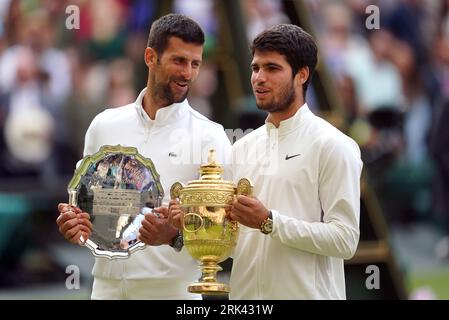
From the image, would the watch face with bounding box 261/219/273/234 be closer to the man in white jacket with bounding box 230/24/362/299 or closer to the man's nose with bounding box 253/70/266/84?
the man in white jacket with bounding box 230/24/362/299

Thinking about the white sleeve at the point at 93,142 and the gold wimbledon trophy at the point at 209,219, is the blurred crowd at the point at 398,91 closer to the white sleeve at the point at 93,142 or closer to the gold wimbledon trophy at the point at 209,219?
the white sleeve at the point at 93,142

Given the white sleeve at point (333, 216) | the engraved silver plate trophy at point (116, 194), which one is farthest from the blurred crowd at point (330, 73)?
the white sleeve at point (333, 216)

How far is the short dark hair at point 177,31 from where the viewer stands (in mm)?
6176

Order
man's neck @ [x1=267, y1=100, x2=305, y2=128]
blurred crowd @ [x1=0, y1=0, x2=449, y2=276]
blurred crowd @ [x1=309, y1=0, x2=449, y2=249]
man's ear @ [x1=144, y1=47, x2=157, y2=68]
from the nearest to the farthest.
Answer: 1. man's neck @ [x1=267, y1=100, x2=305, y2=128]
2. man's ear @ [x1=144, y1=47, x2=157, y2=68]
3. blurred crowd @ [x1=0, y1=0, x2=449, y2=276]
4. blurred crowd @ [x1=309, y1=0, x2=449, y2=249]

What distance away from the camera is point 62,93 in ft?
38.5

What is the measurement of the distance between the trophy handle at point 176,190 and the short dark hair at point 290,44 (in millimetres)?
541

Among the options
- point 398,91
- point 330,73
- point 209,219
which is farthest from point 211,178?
point 398,91

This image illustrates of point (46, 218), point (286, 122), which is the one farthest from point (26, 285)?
point (286, 122)

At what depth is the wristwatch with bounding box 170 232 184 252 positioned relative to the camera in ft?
19.9

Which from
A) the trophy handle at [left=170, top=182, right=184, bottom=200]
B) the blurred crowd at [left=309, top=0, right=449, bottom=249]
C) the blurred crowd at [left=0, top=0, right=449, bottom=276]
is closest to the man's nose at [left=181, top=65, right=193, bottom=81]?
the trophy handle at [left=170, top=182, right=184, bottom=200]

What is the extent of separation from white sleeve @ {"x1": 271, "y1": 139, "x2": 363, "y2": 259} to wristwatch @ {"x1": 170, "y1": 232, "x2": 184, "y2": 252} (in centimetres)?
47

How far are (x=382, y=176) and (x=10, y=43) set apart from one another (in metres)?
2.92

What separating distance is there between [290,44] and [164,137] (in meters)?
0.73

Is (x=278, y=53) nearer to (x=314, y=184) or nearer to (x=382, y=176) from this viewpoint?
(x=314, y=184)
